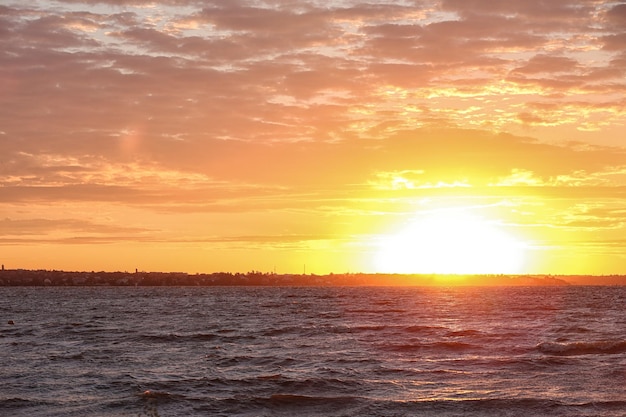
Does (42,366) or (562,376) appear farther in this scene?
(42,366)

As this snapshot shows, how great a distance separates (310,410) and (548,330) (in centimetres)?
3580

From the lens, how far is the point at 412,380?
35375mm

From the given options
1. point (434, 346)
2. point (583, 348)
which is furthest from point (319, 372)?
point (583, 348)

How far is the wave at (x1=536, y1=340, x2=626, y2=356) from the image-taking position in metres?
44.2

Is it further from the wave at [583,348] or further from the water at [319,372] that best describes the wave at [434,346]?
the wave at [583,348]

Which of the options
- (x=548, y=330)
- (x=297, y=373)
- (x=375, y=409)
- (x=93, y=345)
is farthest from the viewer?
(x=548, y=330)

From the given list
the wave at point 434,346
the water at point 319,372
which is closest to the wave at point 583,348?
the water at point 319,372

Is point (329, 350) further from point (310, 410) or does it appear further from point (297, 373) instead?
point (310, 410)

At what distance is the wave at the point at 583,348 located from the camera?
44250 millimetres

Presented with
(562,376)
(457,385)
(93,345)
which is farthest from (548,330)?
(93,345)

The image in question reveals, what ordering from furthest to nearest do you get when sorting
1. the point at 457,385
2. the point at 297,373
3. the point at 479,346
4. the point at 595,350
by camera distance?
the point at 479,346 → the point at 595,350 → the point at 297,373 → the point at 457,385

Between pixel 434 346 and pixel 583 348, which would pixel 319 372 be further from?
pixel 583 348

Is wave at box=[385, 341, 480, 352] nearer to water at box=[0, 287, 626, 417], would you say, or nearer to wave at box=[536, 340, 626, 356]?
water at box=[0, 287, 626, 417]

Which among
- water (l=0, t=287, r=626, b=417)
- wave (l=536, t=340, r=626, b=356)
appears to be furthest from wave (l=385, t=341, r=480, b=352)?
wave (l=536, t=340, r=626, b=356)
